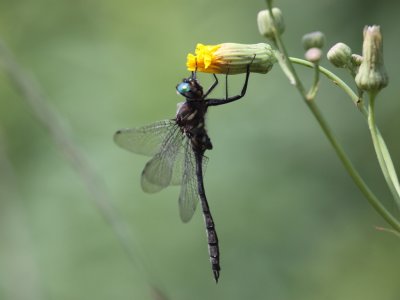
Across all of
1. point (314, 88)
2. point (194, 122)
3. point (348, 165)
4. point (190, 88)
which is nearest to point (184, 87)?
point (190, 88)

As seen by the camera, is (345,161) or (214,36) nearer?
(345,161)

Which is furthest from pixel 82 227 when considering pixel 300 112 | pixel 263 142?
pixel 300 112

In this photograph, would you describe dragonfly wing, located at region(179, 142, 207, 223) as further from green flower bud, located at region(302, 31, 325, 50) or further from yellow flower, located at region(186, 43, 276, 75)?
green flower bud, located at region(302, 31, 325, 50)

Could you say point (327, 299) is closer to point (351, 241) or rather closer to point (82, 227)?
point (351, 241)

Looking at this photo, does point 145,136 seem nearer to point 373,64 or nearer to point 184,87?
point 184,87

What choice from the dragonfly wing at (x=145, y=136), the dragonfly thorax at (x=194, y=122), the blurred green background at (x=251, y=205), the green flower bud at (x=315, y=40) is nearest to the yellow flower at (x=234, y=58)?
the green flower bud at (x=315, y=40)

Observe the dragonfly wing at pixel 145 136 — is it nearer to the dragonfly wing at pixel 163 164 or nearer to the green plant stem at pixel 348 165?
the dragonfly wing at pixel 163 164

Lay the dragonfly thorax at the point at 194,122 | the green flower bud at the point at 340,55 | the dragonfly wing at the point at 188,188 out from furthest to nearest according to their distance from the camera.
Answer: the dragonfly wing at the point at 188,188 < the dragonfly thorax at the point at 194,122 < the green flower bud at the point at 340,55
